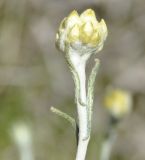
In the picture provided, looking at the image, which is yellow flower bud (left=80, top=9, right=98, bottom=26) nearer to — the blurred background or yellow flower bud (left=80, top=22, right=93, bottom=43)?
yellow flower bud (left=80, top=22, right=93, bottom=43)

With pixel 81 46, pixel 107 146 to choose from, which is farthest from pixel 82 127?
pixel 107 146

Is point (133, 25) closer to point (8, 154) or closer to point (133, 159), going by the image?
point (133, 159)

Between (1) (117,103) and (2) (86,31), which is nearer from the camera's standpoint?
(2) (86,31)

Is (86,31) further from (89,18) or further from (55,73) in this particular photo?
(55,73)

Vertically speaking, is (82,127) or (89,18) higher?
(89,18)

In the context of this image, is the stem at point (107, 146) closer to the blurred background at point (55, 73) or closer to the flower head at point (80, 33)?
the flower head at point (80, 33)

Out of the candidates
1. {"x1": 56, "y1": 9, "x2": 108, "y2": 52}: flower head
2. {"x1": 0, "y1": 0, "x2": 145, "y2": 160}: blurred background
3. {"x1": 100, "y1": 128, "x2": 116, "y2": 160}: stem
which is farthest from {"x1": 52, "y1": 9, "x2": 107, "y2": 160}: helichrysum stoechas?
{"x1": 0, "y1": 0, "x2": 145, "y2": 160}: blurred background
